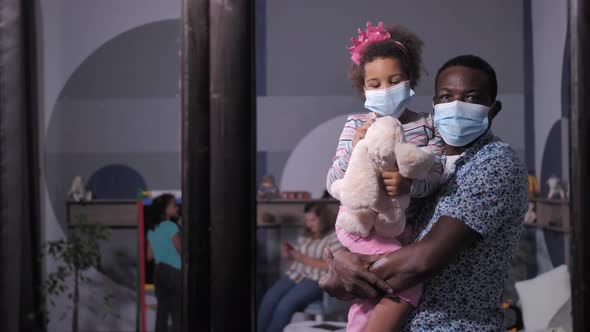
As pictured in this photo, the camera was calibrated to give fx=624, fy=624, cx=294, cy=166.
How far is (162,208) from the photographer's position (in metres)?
3.46

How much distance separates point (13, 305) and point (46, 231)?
0.66m

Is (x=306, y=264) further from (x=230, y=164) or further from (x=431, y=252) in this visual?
(x=431, y=252)

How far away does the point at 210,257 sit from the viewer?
1645 millimetres

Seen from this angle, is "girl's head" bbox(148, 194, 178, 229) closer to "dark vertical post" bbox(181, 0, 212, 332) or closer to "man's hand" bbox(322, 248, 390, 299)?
"dark vertical post" bbox(181, 0, 212, 332)

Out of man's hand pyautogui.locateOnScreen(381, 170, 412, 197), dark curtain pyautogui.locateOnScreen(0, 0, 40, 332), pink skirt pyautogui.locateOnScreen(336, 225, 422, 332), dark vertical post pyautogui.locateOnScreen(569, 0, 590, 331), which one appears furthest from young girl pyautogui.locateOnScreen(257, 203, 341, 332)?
man's hand pyautogui.locateOnScreen(381, 170, 412, 197)

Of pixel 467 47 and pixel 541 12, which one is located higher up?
pixel 541 12

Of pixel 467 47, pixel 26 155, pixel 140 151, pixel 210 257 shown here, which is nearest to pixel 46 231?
pixel 26 155

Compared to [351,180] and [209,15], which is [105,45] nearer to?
[209,15]

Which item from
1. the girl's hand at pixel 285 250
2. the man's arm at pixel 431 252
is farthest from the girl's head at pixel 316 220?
the man's arm at pixel 431 252

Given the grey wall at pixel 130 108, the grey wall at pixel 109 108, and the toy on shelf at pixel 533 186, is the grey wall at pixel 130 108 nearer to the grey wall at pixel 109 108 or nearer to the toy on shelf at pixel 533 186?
the grey wall at pixel 109 108

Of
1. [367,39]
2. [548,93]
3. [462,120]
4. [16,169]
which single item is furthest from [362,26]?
[548,93]

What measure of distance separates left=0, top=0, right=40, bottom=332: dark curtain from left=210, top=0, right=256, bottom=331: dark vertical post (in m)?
0.80

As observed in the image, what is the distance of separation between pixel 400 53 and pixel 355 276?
0.49 meters

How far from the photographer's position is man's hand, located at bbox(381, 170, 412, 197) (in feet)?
4.04
